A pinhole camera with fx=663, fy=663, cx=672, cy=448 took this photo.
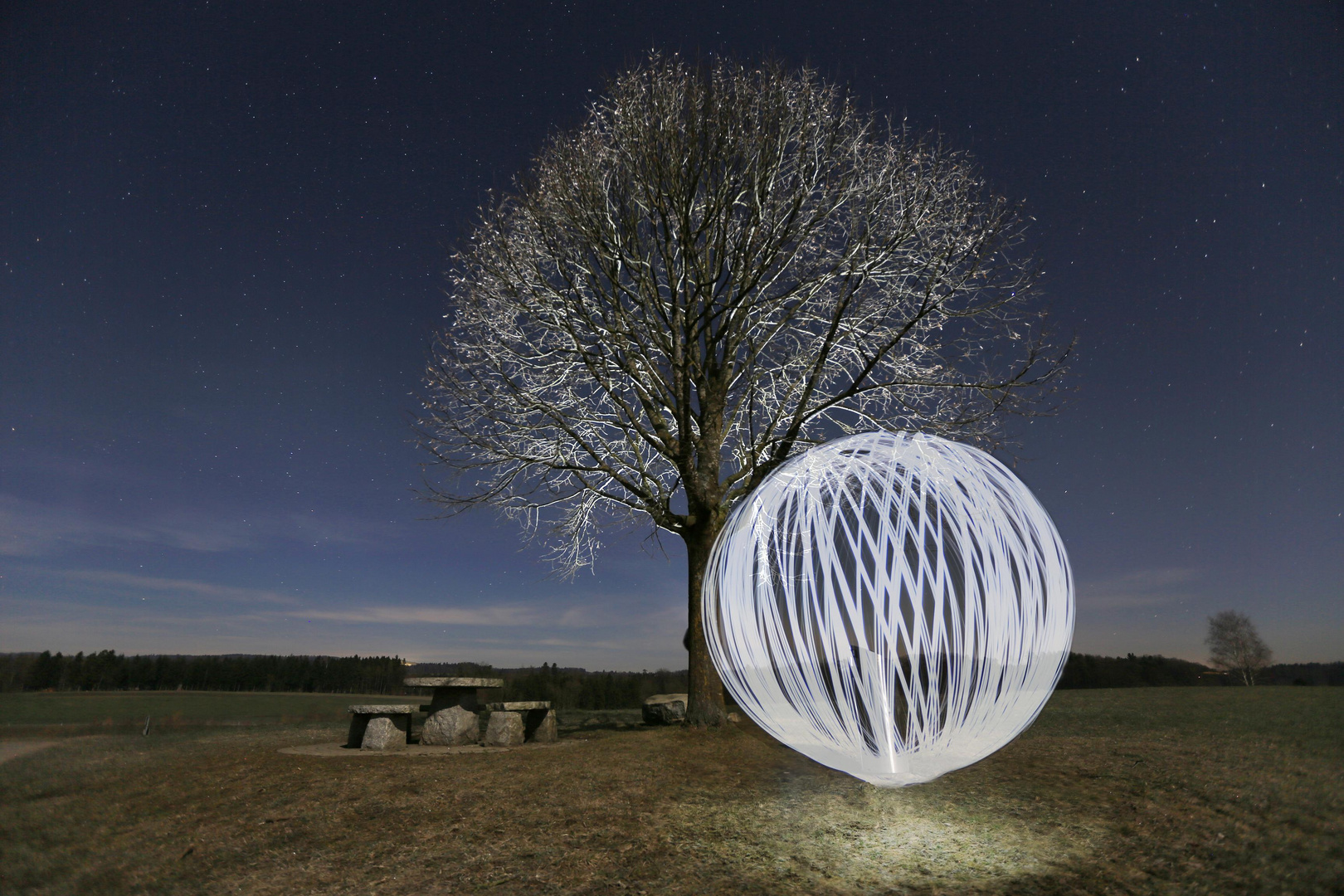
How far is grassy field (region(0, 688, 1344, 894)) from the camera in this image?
391 centimetres

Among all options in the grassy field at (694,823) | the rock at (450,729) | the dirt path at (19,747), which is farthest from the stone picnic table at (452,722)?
the dirt path at (19,747)

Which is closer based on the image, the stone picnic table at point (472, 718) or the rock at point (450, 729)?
the stone picnic table at point (472, 718)

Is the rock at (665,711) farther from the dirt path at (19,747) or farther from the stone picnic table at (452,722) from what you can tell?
the dirt path at (19,747)

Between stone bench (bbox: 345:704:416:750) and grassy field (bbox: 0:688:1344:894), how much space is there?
1682 mm

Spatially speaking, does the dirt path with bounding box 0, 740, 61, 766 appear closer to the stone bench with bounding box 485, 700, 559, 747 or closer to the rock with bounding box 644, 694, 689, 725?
the stone bench with bounding box 485, 700, 559, 747

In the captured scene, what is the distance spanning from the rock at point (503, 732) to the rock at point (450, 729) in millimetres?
391

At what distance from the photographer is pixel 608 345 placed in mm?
10516

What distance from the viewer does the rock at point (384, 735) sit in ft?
30.1

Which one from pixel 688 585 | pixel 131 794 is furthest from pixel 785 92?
pixel 131 794

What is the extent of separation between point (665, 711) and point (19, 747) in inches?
361

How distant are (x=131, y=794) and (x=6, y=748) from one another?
4663 millimetres

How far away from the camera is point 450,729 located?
9641mm

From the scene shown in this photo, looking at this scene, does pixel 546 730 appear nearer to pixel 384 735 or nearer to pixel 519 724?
pixel 519 724

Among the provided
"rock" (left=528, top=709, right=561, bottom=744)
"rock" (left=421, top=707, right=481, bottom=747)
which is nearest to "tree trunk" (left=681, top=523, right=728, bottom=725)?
"rock" (left=528, top=709, right=561, bottom=744)
